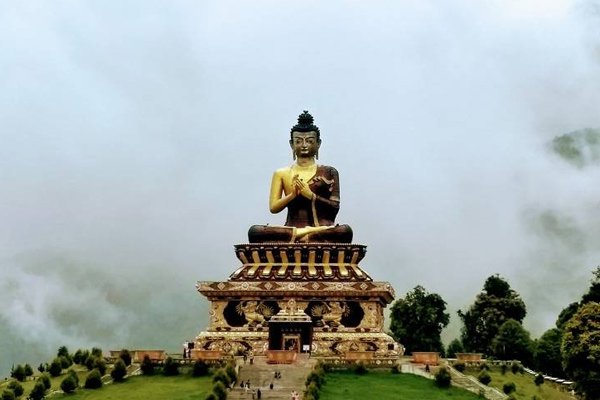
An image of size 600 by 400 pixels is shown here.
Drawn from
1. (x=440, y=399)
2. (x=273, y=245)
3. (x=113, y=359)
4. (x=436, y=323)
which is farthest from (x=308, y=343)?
(x=436, y=323)

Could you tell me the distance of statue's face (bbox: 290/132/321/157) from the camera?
4186 cm

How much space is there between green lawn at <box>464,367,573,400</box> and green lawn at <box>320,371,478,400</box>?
313 centimetres

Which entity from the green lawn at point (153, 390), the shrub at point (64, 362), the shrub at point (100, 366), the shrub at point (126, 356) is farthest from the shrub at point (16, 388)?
the shrub at point (126, 356)

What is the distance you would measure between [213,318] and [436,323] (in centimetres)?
1727

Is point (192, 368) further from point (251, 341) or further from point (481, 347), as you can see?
point (481, 347)

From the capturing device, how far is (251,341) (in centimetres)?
3647

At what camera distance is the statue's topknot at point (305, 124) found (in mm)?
42250

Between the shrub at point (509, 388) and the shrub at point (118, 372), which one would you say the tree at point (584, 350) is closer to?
the shrub at point (509, 388)

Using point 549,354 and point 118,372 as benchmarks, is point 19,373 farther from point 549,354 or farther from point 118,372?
point 549,354

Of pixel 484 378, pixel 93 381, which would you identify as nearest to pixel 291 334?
pixel 484 378

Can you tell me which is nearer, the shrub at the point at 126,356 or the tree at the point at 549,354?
the shrub at the point at 126,356

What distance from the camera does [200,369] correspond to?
97.9 ft

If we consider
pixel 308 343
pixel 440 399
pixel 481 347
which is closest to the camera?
pixel 440 399

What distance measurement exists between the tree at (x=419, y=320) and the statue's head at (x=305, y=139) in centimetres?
1260
